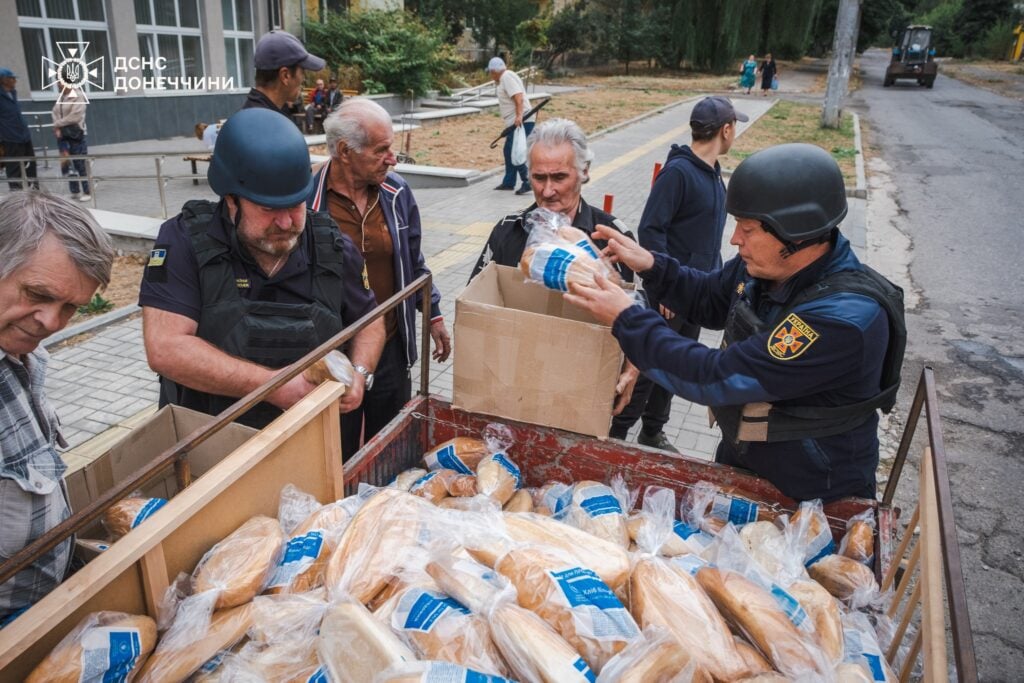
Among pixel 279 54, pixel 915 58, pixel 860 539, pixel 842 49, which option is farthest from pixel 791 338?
pixel 915 58

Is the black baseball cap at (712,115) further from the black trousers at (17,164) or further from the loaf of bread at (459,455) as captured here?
the black trousers at (17,164)

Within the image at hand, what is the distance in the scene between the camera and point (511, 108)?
35.6 feet

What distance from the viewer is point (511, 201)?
10.8 meters

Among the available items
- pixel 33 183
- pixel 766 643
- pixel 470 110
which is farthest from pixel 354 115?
pixel 470 110

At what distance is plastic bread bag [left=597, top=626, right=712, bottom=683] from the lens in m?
1.28

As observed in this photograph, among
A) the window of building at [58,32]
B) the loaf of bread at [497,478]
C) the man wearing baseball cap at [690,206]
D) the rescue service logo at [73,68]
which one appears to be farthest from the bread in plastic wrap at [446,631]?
the window of building at [58,32]

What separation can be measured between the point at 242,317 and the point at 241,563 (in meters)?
0.89

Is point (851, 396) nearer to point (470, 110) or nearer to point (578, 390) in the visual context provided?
point (578, 390)

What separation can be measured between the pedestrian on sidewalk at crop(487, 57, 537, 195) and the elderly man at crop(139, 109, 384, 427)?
8.47 metres

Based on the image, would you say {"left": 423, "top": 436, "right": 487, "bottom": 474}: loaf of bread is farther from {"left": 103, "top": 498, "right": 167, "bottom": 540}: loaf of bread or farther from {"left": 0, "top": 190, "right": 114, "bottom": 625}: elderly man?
{"left": 0, "top": 190, "right": 114, "bottom": 625}: elderly man

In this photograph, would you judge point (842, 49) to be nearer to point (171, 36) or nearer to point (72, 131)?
point (171, 36)

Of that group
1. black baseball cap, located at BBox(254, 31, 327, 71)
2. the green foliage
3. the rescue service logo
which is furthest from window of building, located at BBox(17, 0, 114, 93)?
black baseball cap, located at BBox(254, 31, 327, 71)

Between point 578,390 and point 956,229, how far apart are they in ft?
34.6

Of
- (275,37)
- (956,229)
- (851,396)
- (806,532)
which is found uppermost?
(275,37)
